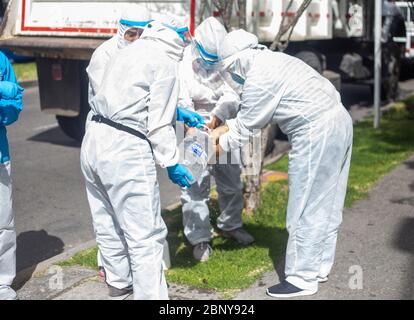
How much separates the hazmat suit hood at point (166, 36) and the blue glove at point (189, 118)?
2.19 feet

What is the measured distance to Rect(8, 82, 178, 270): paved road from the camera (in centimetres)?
623

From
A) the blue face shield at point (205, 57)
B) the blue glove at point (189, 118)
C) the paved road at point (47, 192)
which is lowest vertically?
the paved road at point (47, 192)

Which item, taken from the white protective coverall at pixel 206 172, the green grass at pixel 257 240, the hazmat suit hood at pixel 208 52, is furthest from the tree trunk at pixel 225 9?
the green grass at pixel 257 240

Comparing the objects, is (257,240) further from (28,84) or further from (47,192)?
(28,84)

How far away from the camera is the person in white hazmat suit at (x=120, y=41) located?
14.9 feet

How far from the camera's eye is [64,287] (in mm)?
4980

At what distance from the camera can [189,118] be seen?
496 cm

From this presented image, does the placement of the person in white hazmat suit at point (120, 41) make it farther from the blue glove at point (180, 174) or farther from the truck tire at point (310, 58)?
the truck tire at point (310, 58)

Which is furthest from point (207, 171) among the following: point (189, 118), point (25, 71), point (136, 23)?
point (25, 71)

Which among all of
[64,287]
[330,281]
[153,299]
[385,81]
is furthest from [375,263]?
[385,81]

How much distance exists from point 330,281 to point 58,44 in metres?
4.74

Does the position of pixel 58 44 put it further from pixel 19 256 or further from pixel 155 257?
pixel 155 257

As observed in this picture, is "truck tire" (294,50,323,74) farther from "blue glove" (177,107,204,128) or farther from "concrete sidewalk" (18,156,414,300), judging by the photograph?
"blue glove" (177,107,204,128)

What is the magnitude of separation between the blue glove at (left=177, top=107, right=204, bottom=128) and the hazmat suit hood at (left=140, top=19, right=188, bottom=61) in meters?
0.67
